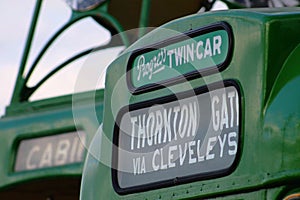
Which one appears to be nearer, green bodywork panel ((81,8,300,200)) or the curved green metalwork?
green bodywork panel ((81,8,300,200))

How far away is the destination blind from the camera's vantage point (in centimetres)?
470

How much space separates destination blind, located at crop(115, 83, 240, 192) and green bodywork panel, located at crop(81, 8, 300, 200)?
0.05 meters

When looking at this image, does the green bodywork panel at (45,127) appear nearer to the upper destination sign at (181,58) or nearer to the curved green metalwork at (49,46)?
the curved green metalwork at (49,46)

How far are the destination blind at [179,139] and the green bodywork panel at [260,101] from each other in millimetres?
49

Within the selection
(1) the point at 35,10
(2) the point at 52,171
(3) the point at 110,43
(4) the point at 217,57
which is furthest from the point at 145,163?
(1) the point at 35,10

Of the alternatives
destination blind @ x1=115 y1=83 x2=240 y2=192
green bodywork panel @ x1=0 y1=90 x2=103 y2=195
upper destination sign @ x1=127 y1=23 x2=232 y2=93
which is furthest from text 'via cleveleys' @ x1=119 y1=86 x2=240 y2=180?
green bodywork panel @ x1=0 y1=90 x2=103 y2=195

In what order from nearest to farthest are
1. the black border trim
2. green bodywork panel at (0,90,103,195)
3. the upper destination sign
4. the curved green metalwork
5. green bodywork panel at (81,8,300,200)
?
green bodywork panel at (81,8,300,200), the black border trim, the upper destination sign, green bodywork panel at (0,90,103,195), the curved green metalwork

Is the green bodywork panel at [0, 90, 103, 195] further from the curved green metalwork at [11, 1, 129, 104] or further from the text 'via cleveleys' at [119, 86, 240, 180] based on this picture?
the text 'via cleveleys' at [119, 86, 240, 180]

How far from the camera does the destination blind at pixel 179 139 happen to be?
4695mm

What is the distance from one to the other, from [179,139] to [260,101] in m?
0.48

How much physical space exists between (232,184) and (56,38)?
21.0ft

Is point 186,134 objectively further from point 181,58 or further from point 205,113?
point 181,58

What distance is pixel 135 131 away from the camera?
5.16 m

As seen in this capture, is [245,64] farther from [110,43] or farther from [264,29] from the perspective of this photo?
[110,43]
